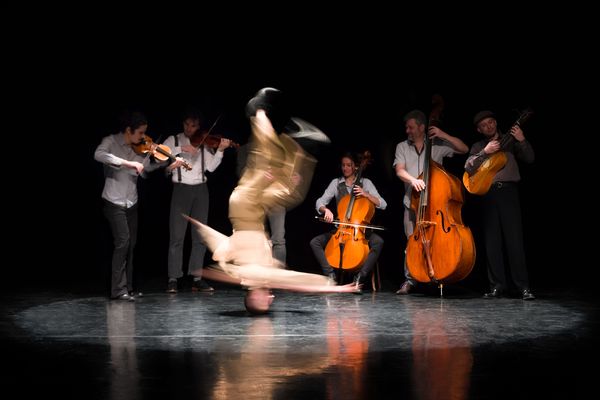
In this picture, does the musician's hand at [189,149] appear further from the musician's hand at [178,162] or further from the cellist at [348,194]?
the cellist at [348,194]

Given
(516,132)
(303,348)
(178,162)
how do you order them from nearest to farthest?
(303,348)
(516,132)
(178,162)

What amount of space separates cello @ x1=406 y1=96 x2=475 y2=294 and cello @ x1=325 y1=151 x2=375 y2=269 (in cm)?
58

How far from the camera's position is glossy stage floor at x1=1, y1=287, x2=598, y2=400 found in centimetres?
324

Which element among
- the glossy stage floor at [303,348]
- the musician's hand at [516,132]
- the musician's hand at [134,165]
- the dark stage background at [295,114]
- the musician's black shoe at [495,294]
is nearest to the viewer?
the glossy stage floor at [303,348]

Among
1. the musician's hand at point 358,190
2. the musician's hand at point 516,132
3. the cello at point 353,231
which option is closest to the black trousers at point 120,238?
the cello at point 353,231

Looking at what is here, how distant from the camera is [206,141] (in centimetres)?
658

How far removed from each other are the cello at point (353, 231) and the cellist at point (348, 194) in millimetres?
42

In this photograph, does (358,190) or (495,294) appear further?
(358,190)

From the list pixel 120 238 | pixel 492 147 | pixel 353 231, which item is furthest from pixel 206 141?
pixel 492 147

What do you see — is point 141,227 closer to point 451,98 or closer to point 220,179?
point 220,179

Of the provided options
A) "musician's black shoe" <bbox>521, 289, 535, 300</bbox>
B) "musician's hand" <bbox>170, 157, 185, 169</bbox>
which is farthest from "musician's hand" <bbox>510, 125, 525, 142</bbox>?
"musician's hand" <bbox>170, 157, 185, 169</bbox>

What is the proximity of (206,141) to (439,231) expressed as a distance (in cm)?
204

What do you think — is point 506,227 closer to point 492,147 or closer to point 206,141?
point 492,147

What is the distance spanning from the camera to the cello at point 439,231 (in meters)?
5.79
